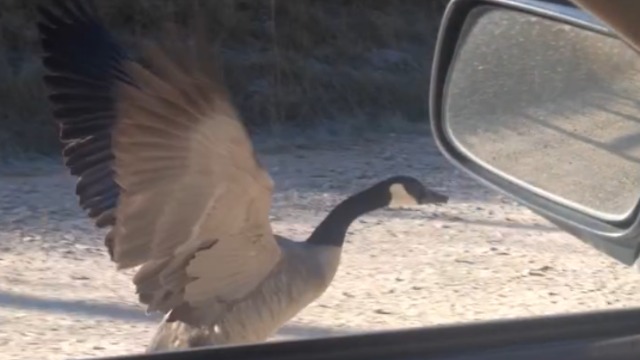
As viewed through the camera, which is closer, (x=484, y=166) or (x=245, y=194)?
(x=484, y=166)

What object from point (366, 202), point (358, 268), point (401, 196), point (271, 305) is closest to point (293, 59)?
point (358, 268)

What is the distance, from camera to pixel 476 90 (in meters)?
2.58

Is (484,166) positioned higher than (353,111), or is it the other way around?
(484,166)

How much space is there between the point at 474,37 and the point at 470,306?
3.51 m

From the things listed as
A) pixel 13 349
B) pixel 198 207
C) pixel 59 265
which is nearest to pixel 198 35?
pixel 198 207

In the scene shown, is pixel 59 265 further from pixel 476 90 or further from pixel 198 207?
pixel 476 90

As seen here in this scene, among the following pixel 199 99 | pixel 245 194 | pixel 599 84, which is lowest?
pixel 245 194

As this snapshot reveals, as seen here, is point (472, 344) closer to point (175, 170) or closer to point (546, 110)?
point (546, 110)

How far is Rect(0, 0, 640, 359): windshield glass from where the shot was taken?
346 cm

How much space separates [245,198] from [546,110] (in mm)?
1180

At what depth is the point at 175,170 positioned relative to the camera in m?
3.44

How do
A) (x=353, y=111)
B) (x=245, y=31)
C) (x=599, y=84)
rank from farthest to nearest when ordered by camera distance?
(x=245, y=31) < (x=353, y=111) < (x=599, y=84)

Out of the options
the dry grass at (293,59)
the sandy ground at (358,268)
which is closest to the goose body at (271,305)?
the sandy ground at (358,268)

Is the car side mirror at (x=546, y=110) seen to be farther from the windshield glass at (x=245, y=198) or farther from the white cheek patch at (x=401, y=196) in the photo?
the white cheek patch at (x=401, y=196)
